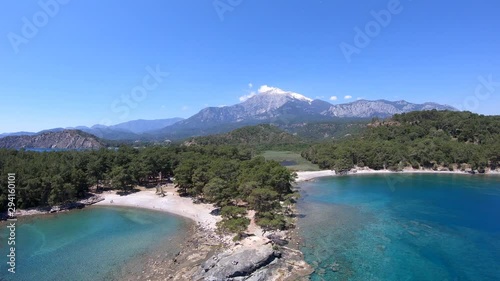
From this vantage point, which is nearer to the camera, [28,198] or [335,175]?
[28,198]

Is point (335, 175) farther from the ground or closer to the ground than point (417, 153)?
closer to the ground

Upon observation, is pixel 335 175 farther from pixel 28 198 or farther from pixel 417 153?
pixel 28 198

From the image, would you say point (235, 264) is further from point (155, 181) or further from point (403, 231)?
point (155, 181)

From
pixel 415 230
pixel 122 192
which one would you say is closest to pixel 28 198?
pixel 122 192

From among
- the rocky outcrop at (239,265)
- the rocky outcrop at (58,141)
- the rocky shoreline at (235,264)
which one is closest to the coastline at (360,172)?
the rocky shoreline at (235,264)

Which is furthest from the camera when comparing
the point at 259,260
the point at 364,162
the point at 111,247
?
the point at 364,162

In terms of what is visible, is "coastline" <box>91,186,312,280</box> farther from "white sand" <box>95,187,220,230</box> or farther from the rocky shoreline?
"white sand" <box>95,187,220,230</box>

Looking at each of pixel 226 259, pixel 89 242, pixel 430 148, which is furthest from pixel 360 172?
pixel 89 242
